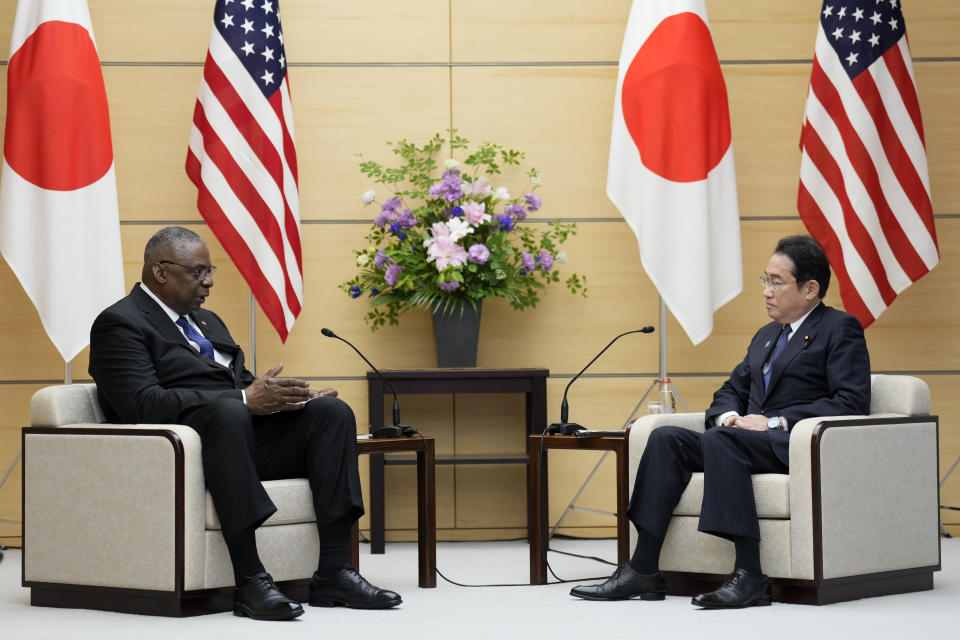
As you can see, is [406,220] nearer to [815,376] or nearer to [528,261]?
[528,261]

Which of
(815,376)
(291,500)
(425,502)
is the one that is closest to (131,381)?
(291,500)

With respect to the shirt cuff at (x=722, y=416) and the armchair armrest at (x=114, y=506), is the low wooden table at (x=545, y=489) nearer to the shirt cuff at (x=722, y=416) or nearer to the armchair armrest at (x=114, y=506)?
the shirt cuff at (x=722, y=416)

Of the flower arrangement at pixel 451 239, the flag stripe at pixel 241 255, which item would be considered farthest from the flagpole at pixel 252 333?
the flower arrangement at pixel 451 239

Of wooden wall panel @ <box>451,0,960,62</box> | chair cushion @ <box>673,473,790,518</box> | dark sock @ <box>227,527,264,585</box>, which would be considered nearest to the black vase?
wooden wall panel @ <box>451,0,960,62</box>

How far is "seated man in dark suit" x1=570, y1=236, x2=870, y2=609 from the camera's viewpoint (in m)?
3.36

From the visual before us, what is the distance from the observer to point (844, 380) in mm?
3607

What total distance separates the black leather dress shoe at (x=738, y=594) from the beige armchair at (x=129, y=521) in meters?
1.23

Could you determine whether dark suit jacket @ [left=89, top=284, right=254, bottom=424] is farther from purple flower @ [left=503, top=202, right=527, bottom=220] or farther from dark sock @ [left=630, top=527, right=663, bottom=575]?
purple flower @ [left=503, top=202, right=527, bottom=220]

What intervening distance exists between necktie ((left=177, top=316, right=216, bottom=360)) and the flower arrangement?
1260mm

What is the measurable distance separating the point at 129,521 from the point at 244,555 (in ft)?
1.18

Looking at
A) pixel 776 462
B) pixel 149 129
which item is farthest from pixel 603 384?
pixel 149 129

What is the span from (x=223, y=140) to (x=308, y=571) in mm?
2098

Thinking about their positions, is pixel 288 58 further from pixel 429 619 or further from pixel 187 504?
pixel 429 619

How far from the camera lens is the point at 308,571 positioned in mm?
3521
